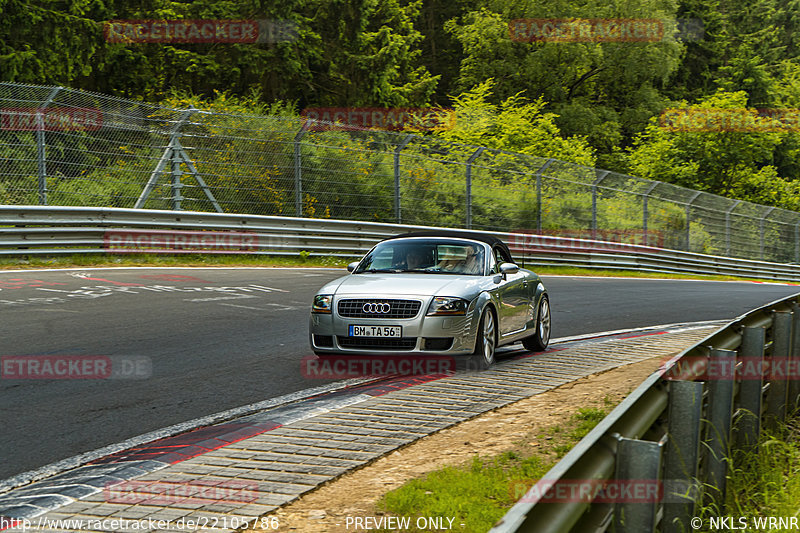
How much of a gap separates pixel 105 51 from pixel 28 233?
1701 cm

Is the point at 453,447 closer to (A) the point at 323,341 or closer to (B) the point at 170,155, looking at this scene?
(A) the point at 323,341

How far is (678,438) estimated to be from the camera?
4.12 m

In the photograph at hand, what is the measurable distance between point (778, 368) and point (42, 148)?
1443 cm

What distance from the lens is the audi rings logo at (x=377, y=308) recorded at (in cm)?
893

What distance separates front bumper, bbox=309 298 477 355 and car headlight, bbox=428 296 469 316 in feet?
0.16

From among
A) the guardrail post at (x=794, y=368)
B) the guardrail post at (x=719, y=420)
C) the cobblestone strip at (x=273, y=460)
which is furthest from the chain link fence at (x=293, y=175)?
the guardrail post at (x=719, y=420)

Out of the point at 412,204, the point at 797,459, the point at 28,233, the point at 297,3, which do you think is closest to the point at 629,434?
the point at 797,459

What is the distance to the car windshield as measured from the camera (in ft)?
33.1

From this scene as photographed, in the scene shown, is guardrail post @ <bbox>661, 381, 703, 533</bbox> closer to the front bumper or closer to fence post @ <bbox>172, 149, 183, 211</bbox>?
the front bumper

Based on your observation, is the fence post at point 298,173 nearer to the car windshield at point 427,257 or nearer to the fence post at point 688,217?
the car windshield at point 427,257

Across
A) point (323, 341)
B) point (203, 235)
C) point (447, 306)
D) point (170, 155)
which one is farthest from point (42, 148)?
point (447, 306)

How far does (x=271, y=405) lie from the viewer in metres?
7.36

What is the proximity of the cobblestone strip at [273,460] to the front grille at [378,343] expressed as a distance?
0.40 metres

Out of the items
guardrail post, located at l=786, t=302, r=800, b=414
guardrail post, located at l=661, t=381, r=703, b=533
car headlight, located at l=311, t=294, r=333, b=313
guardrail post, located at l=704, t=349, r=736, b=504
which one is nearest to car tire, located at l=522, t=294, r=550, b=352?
car headlight, located at l=311, t=294, r=333, b=313
